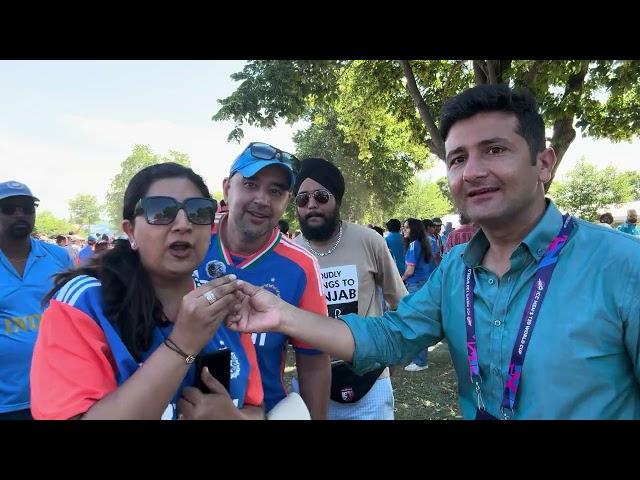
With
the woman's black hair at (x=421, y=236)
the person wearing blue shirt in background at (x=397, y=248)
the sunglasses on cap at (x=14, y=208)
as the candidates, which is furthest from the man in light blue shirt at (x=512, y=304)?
the woman's black hair at (x=421, y=236)

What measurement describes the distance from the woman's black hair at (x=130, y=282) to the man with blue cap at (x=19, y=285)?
1532 mm

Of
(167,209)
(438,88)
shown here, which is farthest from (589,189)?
(167,209)

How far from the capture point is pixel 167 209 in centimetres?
170

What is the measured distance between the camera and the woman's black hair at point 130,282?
1477mm

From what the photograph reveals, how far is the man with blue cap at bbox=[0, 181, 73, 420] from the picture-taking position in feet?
10.3

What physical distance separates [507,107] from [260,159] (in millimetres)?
1269

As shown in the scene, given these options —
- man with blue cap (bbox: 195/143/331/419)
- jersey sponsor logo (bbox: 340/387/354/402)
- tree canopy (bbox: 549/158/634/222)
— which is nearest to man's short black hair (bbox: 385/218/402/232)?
jersey sponsor logo (bbox: 340/387/354/402)

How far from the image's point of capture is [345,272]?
11.3 ft

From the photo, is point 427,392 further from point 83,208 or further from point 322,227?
point 83,208

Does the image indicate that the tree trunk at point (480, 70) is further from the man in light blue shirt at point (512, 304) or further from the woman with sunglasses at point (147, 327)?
→ the woman with sunglasses at point (147, 327)

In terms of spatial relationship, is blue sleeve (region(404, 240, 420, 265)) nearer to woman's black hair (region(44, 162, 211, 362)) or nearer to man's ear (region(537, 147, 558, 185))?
man's ear (region(537, 147, 558, 185))

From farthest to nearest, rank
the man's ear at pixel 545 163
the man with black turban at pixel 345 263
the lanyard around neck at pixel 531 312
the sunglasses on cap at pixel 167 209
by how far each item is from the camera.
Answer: the man with black turban at pixel 345 263
the man's ear at pixel 545 163
the sunglasses on cap at pixel 167 209
the lanyard around neck at pixel 531 312

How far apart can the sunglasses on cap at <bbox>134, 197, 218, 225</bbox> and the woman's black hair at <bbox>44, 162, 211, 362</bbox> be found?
63 millimetres

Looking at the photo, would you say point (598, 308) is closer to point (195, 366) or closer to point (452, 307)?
point (452, 307)
